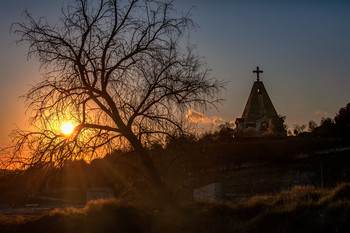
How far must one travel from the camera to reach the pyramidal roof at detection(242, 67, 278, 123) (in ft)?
210

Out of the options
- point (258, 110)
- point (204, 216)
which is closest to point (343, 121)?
point (258, 110)

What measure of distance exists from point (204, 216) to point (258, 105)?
5233 centimetres

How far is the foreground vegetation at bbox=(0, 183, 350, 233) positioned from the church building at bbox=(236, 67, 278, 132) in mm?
46752

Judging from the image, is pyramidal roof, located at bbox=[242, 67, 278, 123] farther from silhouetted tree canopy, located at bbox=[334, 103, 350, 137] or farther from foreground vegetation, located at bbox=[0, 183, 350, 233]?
foreground vegetation, located at bbox=[0, 183, 350, 233]

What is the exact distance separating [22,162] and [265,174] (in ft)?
83.9

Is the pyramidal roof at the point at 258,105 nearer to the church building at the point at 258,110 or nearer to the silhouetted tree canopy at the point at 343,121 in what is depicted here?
the church building at the point at 258,110

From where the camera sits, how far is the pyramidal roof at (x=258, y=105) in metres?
63.9

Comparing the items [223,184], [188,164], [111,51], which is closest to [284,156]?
[223,184]

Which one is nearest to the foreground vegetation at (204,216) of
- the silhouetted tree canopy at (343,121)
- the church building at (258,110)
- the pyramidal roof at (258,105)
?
the silhouetted tree canopy at (343,121)

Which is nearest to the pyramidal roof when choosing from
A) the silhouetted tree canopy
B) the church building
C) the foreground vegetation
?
the church building

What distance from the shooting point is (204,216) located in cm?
1443

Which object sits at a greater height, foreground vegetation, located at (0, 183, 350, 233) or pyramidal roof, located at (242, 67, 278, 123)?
pyramidal roof, located at (242, 67, 278, 123)

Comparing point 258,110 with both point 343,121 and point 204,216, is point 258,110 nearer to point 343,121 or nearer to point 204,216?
point 343,121

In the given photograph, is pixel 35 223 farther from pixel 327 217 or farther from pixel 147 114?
pixel 327 217
